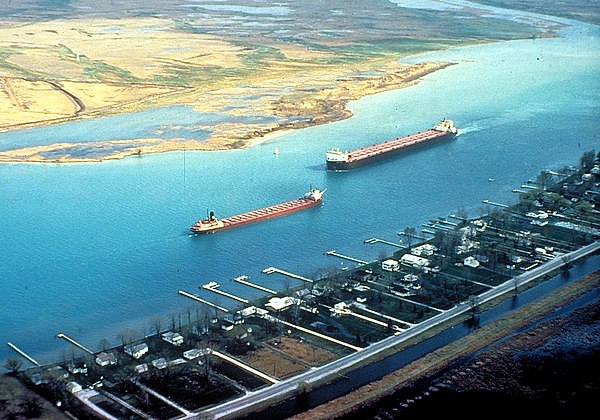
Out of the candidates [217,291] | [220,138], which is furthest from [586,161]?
[217,291]

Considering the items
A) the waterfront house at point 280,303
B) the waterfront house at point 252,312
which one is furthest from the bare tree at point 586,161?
the waterfront house at point 252,312

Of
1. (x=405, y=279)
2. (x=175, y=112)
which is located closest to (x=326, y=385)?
(x=405, y=279)

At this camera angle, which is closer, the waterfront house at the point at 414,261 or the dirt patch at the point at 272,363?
the dirt patch at the point at 272,363

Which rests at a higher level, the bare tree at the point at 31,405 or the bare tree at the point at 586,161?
the bare tree at the point at 586,161

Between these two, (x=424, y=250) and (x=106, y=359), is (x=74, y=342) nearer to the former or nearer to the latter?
(x=106, y=359)

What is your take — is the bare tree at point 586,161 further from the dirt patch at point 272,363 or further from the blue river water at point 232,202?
the dirt patch at point 272,363

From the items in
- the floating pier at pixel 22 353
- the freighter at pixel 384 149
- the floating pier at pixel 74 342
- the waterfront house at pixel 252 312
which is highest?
the freighter at pixel 384 149

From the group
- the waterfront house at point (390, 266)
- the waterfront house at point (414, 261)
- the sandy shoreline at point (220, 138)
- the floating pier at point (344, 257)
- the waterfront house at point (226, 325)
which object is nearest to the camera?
the waterfront house at point (226, 325)

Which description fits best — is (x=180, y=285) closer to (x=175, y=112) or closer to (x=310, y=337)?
(x=310, y=337)
